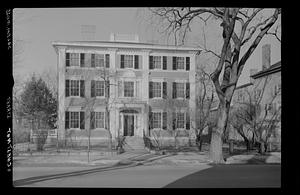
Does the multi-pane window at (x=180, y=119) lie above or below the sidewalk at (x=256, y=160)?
above

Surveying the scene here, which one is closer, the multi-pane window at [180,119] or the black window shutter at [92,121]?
the black window shutter at [92,121]

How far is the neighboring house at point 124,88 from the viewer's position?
16.1m

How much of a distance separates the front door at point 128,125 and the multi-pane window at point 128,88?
3.88 ft

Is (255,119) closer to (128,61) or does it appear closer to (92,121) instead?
(128,61)

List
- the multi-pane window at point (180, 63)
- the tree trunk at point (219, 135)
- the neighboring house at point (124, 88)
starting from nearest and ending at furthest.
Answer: the tree trunk at point (219, 135) < the neighboring house at point (124, 88) < the multi-pane window at point (180, 63)

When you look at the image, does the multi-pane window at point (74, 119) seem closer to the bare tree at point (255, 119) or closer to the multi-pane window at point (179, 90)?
the multi-pane window at point (179, 90)

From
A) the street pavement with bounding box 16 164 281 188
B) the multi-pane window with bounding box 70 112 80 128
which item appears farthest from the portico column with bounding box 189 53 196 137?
the street pavement with bounding box 16 164 281 188

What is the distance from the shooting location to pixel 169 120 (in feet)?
53.8

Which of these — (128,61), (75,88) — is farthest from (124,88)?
(75,88)

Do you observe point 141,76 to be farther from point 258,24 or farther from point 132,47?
point 258,24

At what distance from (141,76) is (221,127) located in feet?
26.1

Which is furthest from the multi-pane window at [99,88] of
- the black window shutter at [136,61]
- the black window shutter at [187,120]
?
the black window shutter at [187,120]

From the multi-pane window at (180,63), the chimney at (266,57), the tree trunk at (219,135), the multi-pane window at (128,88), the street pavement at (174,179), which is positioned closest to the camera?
the street pavement at (174,179)
